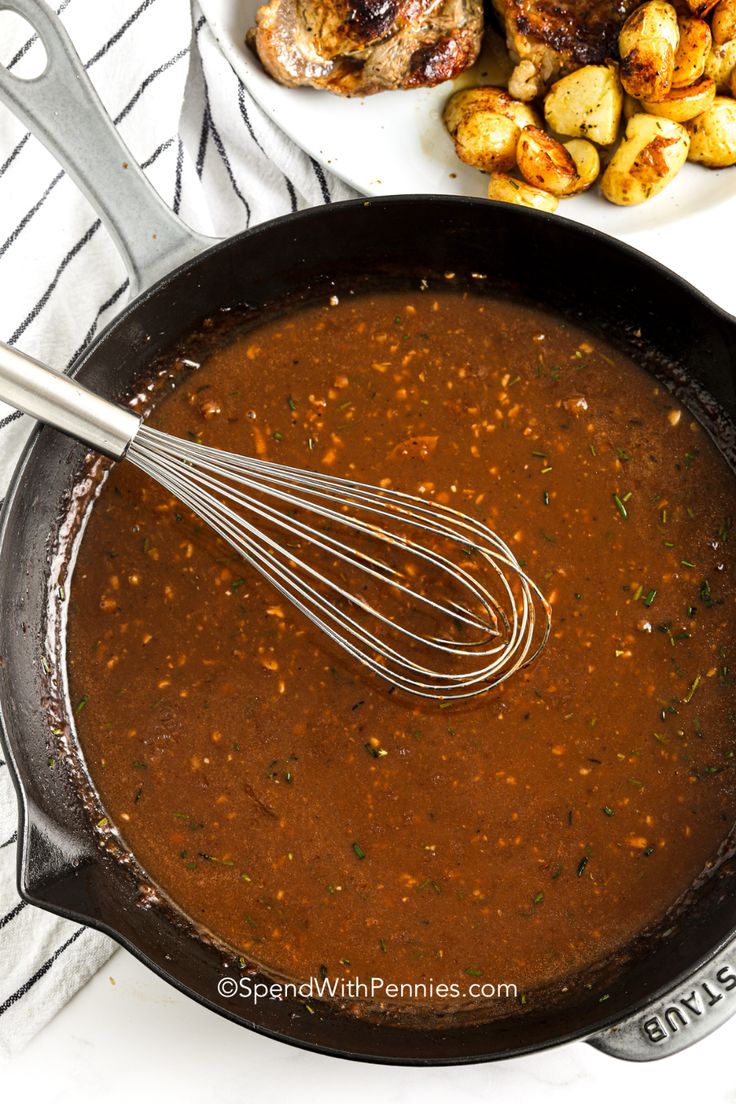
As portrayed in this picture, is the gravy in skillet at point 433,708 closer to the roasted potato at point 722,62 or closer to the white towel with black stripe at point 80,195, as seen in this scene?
the white towel with black stripe at point 80,195

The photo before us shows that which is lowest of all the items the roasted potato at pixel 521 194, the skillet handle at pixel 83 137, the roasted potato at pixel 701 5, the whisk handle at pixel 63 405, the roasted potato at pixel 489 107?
the roasted potato at pixel 521 194

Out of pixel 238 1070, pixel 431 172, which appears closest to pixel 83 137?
pixel 431 172

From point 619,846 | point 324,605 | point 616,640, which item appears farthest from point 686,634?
point 324,605

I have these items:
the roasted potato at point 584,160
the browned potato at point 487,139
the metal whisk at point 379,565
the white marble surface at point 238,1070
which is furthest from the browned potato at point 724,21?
the white marble surface at point 238,1070

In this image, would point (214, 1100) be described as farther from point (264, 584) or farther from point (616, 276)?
point (616, 276)

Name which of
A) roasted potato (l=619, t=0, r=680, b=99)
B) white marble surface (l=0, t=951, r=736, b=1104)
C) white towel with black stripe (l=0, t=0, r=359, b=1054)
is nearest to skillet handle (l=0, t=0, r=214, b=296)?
white towel with black stripe (l=0, t=0, r=359, b=1054)

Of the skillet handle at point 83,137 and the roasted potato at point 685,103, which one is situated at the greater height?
the skillet handle at point 83,137
